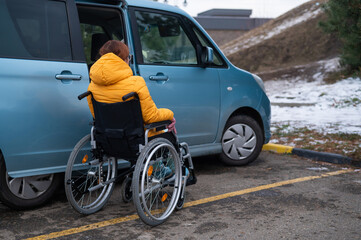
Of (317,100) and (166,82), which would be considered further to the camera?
(317,100)

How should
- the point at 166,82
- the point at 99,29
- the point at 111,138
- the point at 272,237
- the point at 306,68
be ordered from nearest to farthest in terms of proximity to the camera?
the point at 272,237, the point at 111,138, the point at 166,82, the point at 99,29, the point at 306,68

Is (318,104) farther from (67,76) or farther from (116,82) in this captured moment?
(116,82)

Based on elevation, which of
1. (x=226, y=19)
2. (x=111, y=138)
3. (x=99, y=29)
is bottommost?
(x=111, y=138)

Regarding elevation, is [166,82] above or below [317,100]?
above

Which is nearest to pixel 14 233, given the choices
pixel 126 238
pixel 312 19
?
pixel 126 238

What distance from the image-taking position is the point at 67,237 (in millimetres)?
3219

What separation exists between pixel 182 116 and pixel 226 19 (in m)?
37.1

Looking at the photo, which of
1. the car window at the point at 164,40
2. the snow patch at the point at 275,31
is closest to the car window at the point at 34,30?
the car window at the point at 164,40

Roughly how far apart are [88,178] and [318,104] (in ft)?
28.9

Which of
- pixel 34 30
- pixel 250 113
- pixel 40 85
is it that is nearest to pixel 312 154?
pixel 250 113

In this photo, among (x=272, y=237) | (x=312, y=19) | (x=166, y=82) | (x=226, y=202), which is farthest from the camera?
(x=312, y=19)

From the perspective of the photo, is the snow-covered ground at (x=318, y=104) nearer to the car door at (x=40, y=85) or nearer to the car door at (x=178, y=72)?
the car door at (x=178, y=72)

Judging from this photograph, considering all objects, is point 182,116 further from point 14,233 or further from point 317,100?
point 317,100

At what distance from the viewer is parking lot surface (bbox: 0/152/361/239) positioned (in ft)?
10.7
